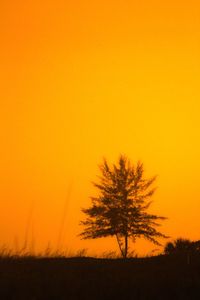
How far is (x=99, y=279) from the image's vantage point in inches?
850

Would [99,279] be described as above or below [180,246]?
below

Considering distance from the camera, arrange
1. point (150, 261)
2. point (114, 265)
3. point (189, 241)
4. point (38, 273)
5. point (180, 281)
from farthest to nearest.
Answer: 1. point (189, 241)
2. point (150, 261)
3. point (114, 265)
4. point (38, 273)
5. point (180, 281)

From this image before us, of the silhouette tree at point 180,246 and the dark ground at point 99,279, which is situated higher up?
the silhouette tree at point 180,246

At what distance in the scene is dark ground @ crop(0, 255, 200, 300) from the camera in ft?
60.1

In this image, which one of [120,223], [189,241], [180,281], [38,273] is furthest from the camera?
[120,223]

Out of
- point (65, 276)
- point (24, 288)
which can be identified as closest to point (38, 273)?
point (65, 276)

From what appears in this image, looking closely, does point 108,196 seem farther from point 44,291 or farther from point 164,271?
point 44,291

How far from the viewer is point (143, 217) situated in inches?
1889

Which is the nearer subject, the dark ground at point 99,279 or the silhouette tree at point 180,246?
the dark ground at point 99,279

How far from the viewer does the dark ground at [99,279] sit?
60.1ft

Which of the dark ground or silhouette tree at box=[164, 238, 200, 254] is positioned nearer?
the dark ground

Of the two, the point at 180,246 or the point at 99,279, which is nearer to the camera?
the point at 99,279

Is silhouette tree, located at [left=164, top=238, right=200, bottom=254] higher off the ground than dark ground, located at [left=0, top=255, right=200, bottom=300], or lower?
higher

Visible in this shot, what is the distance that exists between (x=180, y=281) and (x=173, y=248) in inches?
638
